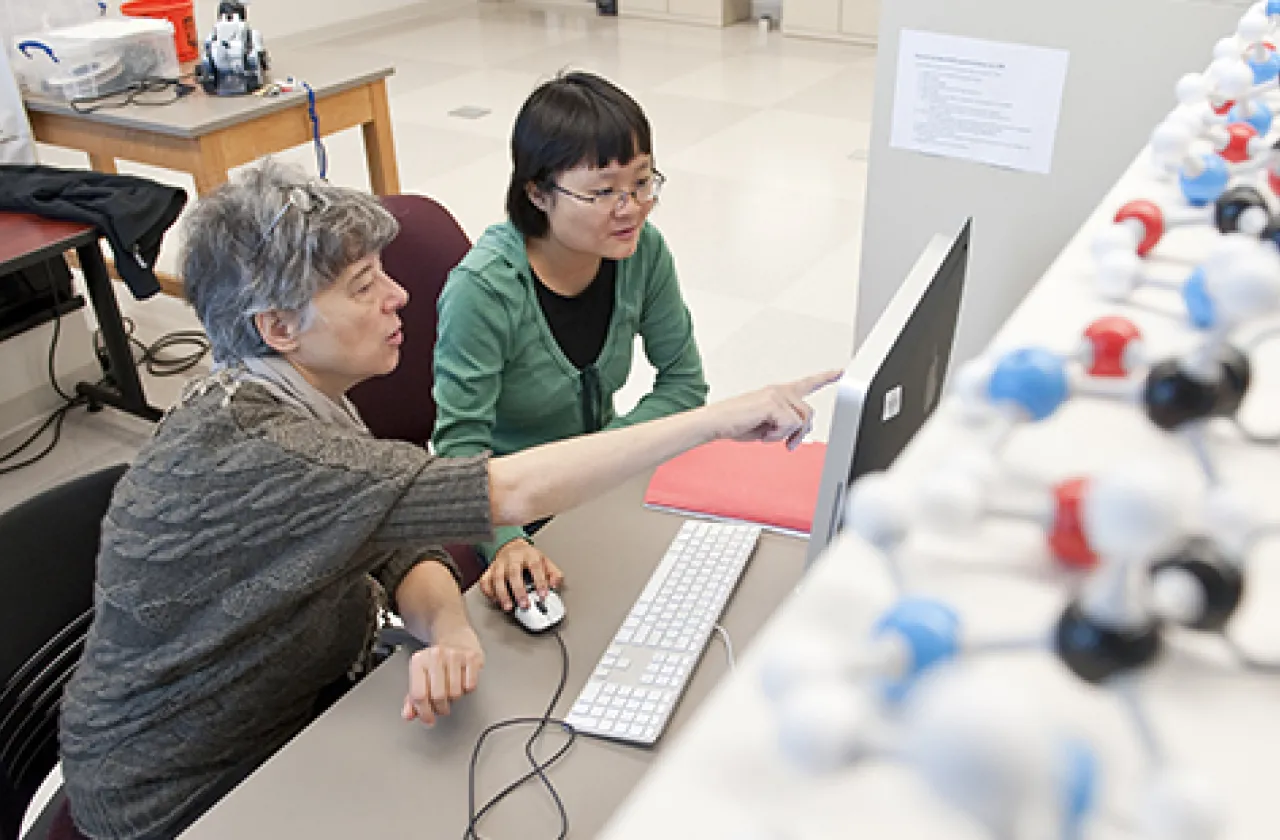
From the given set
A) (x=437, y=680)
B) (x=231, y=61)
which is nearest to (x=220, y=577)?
(x=437, y=680)

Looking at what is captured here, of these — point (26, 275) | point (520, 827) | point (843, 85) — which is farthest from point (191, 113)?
point (843, 85)

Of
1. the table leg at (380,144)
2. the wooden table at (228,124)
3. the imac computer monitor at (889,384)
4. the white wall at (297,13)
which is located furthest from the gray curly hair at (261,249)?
the white wall at (297,13)

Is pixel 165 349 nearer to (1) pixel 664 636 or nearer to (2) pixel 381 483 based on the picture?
(2) pixel 381 483

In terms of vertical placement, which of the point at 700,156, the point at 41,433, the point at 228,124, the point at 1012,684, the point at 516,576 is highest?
the point at 1012,684

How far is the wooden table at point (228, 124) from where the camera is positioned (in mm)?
2906

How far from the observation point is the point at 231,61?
3102mm

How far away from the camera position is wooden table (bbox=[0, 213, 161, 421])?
2.47 metres

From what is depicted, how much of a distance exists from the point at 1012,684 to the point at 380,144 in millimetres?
3391

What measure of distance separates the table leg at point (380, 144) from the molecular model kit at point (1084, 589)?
314 centimetres

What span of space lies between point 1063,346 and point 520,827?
0.72 m

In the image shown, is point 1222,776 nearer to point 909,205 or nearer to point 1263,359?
point 1263,359

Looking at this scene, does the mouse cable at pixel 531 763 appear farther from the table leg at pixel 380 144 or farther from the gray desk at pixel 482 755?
the table leg at pixel 380 144

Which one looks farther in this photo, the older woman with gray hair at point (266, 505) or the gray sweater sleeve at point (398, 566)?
the gray sweater sleeve at point (398, 566)

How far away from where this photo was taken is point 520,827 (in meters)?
1.02
